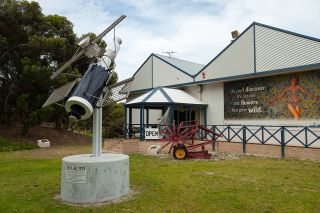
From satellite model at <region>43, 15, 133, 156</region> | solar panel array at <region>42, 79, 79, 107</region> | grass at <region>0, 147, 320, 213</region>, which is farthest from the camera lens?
solar panel array at <region>42, 79, 79, 107</region>

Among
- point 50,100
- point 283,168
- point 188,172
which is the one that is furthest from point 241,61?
point 50,100

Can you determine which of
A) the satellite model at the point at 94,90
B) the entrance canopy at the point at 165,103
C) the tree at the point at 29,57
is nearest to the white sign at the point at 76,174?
the satellite model at the point at 94,90

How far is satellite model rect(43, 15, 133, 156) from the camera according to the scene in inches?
221

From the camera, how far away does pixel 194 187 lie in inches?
266

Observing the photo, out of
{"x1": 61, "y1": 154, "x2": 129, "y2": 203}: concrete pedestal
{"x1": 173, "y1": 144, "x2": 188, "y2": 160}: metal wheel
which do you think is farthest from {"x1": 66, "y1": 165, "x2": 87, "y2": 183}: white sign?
{"x1": 173, "y1": 144, "x2": 188, "y2": 160}: metal wheel

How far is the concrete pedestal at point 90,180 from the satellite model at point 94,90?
73 centimetres

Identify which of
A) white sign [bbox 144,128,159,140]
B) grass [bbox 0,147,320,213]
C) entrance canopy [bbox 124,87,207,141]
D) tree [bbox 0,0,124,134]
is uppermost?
tree [bbox 0,0,124,134]

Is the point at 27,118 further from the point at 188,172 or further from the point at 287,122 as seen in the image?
the point at 287,122

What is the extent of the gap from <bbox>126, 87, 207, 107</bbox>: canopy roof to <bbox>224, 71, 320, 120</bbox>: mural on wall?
2007mm

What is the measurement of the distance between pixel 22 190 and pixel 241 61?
12.3 meters

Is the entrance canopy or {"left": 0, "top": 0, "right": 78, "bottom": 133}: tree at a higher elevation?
{"left": 0, "top": 0, "right": 78, "bottom": 133}: tree

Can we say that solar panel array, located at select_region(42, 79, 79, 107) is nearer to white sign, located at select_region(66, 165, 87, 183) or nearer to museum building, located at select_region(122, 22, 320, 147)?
white sign, located at select_region(66, 165, 87, 183)

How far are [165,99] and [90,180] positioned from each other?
36.3ft

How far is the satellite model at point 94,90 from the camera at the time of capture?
5617mm
